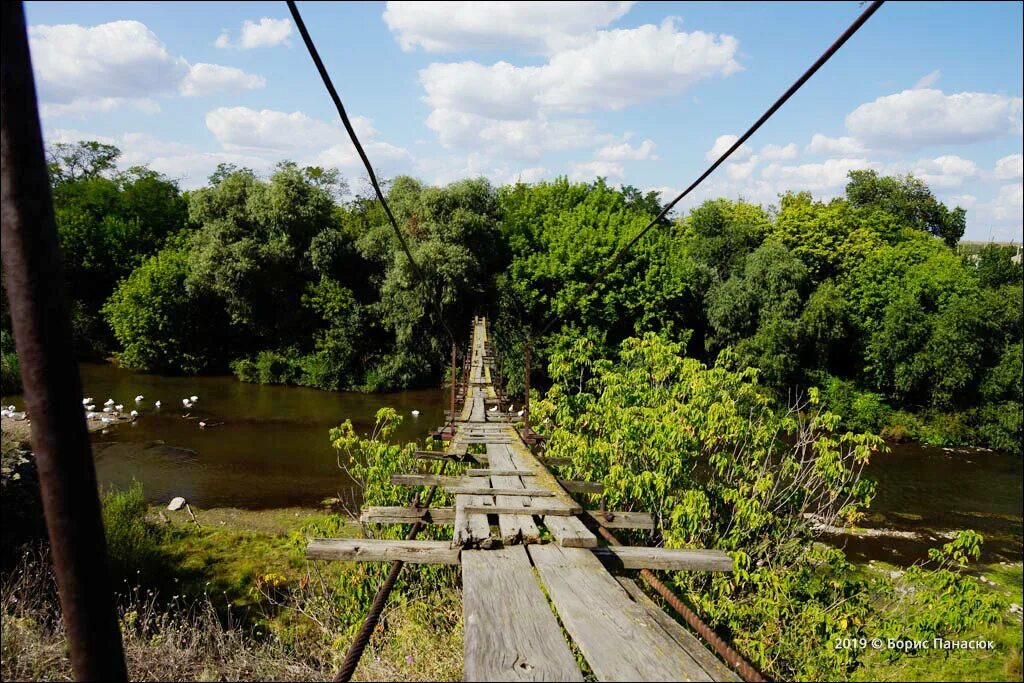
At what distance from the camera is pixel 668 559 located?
2.37 m

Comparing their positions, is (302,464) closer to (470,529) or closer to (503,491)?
(503,491)

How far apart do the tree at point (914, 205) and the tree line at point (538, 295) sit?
3.10 m

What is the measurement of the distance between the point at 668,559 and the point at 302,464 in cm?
1173

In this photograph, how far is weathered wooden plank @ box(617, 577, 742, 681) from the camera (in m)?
1.60

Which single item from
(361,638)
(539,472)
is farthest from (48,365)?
(539,472)

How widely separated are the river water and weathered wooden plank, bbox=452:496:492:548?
876 centimetres

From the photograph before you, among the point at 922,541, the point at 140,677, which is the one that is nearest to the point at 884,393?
the point at 922,541

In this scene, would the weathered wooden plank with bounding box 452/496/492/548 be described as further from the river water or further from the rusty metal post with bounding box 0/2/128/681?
the river water

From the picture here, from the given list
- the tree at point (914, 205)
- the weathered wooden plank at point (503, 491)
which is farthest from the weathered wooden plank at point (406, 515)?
the tree at point (914, 205)

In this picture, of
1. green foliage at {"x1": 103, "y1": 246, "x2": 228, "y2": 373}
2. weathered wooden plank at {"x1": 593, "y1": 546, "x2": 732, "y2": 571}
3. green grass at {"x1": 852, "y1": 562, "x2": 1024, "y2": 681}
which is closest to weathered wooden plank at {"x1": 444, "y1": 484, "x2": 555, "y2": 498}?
weathered wooden plank at {"x1": 593, "y1": 546, "x2": 732, "y2": 571}

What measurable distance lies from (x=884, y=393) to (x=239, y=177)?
2171 centimetres

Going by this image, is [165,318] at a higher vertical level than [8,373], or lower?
higher

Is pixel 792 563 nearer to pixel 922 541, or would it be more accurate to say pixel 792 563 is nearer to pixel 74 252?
pixel 922 541

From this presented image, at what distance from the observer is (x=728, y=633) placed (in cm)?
509
